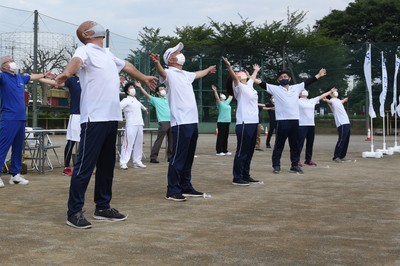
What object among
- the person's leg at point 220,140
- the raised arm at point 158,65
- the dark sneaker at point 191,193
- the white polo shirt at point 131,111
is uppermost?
the raised arm at point 158,65

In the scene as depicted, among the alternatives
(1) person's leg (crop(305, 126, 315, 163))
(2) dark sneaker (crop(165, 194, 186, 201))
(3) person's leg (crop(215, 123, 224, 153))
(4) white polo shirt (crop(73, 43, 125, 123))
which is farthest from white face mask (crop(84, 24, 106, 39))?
(3) person's leg (crop(215, 123, 224, 153))

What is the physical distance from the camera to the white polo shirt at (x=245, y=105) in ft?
27.9

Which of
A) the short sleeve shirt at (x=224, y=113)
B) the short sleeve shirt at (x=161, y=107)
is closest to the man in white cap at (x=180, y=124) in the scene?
the short sleeve shirt at (x=161, y=107)

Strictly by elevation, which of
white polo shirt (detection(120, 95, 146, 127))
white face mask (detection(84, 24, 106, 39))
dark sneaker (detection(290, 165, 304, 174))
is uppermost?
white face mask (detection(84, 24, 106, 39))

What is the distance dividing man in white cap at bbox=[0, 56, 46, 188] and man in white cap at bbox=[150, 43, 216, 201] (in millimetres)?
2452

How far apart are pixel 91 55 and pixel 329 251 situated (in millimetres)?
2874

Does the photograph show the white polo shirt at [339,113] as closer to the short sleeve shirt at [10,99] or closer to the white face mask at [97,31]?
the short sleeve shirt at [10,99]

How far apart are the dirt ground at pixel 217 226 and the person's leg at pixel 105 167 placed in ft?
0.79

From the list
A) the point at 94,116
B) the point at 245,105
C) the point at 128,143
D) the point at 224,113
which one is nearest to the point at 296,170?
the point at 245,105

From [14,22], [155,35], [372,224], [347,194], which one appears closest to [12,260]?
[372,224]

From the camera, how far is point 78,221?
197 inches

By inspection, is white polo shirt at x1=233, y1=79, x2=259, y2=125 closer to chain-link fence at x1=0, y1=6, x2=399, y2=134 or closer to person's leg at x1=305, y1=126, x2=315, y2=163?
person's leg at x1=305, y1=126, x2=315, y2=163

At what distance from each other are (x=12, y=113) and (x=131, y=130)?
130 inches

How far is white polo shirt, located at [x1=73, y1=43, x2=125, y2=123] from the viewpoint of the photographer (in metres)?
5.20
